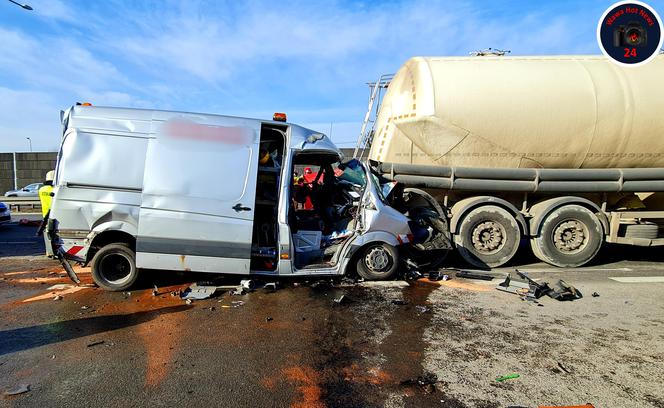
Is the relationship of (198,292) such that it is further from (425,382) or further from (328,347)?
(425,382)

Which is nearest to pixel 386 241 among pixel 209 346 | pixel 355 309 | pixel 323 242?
pixel 323 242

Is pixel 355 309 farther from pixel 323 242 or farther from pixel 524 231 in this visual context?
pixel 524 231

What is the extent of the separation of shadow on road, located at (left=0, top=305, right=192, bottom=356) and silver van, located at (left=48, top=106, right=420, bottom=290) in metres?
0.82

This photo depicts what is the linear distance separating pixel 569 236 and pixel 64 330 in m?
7.66

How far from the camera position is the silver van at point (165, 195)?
195 inches

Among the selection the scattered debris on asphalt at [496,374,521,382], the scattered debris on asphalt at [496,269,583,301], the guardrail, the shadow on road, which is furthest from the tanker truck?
the guardrail

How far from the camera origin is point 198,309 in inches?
184

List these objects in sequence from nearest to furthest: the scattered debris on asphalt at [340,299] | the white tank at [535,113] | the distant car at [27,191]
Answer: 1. the scattered debris on asphalt at [340,299]
2. the white tank at [535,113]
3. the distant car at [27,191]

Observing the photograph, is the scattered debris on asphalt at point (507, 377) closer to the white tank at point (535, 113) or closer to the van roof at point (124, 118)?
the van roof at point (124, 118)

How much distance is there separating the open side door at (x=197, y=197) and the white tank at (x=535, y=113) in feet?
11.2

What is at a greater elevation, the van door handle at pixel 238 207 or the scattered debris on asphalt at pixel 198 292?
the van door handle at pixel 238 207

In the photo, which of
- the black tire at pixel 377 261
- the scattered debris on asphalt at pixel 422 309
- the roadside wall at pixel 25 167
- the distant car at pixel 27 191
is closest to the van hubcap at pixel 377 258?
the black tire at pixel 377 261

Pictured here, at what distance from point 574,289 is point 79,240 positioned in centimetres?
650

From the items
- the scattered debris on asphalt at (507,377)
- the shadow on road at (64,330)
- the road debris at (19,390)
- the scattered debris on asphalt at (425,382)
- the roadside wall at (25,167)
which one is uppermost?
the roadside wall at (25,167)
